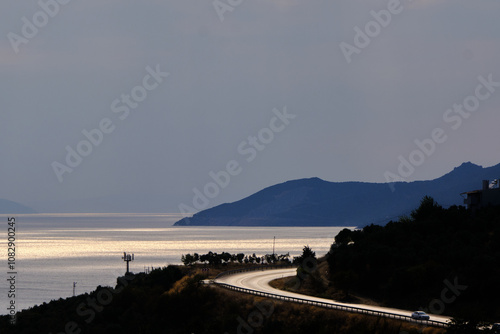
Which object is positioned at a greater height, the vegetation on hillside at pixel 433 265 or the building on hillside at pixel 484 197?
the building on hillside at pixel 484 197

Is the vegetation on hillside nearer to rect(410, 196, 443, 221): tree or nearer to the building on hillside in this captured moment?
rect(410, 196, 443, 221): tree

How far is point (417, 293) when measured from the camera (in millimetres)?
68875

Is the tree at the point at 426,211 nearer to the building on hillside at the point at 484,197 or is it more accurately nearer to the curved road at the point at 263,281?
the building on hillside at the point at 484,197

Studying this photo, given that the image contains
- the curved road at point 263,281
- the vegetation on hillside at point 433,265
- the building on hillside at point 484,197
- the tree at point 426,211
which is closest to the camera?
the vegetation on hillside at point 433,265

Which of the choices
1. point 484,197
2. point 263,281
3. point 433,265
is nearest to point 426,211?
point 484,197

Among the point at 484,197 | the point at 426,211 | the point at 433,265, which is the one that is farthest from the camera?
the point at 426,211

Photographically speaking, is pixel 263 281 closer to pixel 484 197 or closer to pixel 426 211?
pixel 426 211

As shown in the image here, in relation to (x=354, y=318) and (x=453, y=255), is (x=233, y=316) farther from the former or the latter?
(x=453, y=255)

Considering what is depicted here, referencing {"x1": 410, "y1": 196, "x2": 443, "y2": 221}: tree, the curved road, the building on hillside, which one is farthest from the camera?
{"x1": 410, "y1": 196, "x2": 443, "y2": 221}: tree

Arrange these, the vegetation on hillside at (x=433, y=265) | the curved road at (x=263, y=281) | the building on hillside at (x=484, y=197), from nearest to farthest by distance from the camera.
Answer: the vegetation on hillside at (x=433, y=265) → the curved road at (x=263, y=281) → the building on hillside at (x=484, y=197)

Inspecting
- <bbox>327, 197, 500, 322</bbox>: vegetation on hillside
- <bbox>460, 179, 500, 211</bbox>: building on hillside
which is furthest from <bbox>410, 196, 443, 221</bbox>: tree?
<bbox>460, 179, 500, 211</bbox>: building on hillside

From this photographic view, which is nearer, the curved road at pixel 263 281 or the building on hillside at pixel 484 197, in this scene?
the curved road at pixel 263 281

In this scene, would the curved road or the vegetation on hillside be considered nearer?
the vegetation on hillside

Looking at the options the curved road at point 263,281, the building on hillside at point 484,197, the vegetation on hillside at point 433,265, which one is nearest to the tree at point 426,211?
the vegetation on hillside at point 433,265
